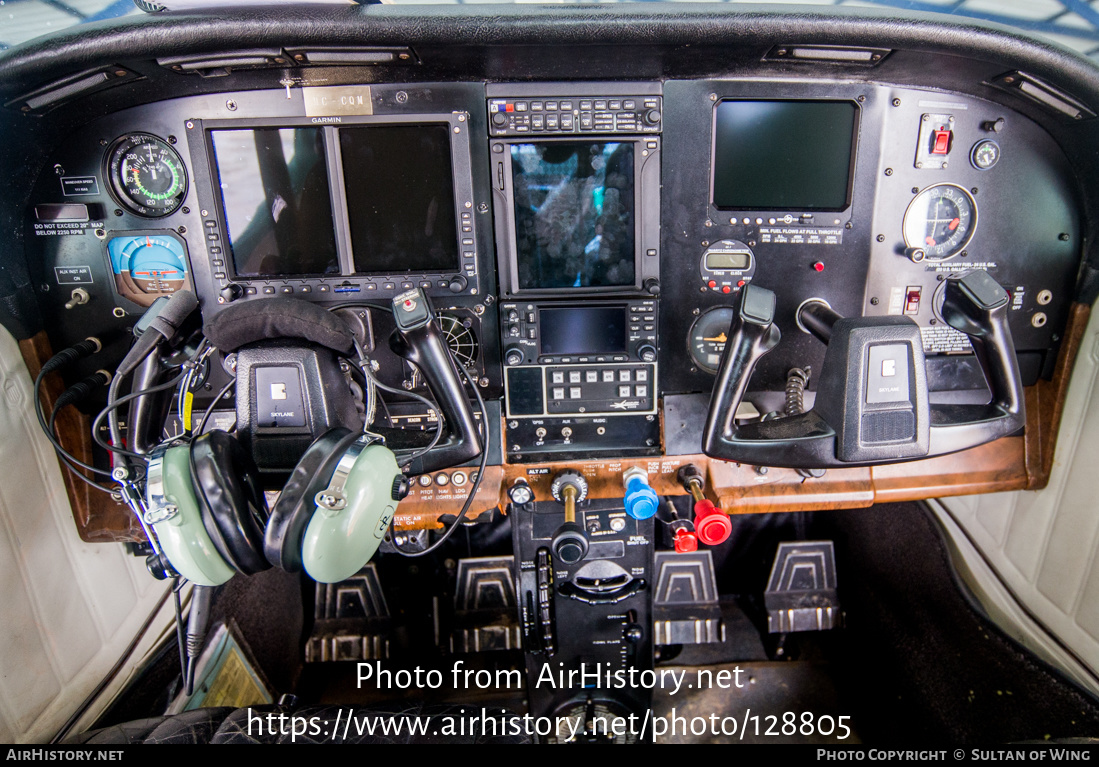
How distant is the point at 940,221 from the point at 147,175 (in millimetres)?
2202

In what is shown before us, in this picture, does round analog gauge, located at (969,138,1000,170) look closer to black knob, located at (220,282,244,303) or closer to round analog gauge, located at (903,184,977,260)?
round analog gauge, located at (903,184,977,260)

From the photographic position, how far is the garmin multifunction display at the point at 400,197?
1536 millimetres

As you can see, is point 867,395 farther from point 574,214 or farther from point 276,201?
point 276,201

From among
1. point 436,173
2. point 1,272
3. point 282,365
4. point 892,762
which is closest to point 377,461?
point 282,365

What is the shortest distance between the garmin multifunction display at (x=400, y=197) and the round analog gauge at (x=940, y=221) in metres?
1.29

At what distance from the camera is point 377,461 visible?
109 centimetres

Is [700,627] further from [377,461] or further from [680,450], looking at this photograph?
[377,461]

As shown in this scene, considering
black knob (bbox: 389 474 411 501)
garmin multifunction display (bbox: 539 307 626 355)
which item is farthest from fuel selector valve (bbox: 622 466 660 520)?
black knob (bbox: 389 474 411 501)

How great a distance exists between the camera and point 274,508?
1026mm

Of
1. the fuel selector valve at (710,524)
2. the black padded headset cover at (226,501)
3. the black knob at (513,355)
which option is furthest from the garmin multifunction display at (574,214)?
the black padded headset cover at (226,501)

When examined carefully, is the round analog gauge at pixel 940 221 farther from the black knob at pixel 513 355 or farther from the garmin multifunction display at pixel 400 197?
the garmin multifunction display at pixel 400 197

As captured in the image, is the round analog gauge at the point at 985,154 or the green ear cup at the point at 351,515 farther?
the round analog gauge at the point at 985,154

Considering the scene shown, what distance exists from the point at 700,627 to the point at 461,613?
1005mm

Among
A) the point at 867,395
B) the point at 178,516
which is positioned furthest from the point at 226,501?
the point at 867,395
